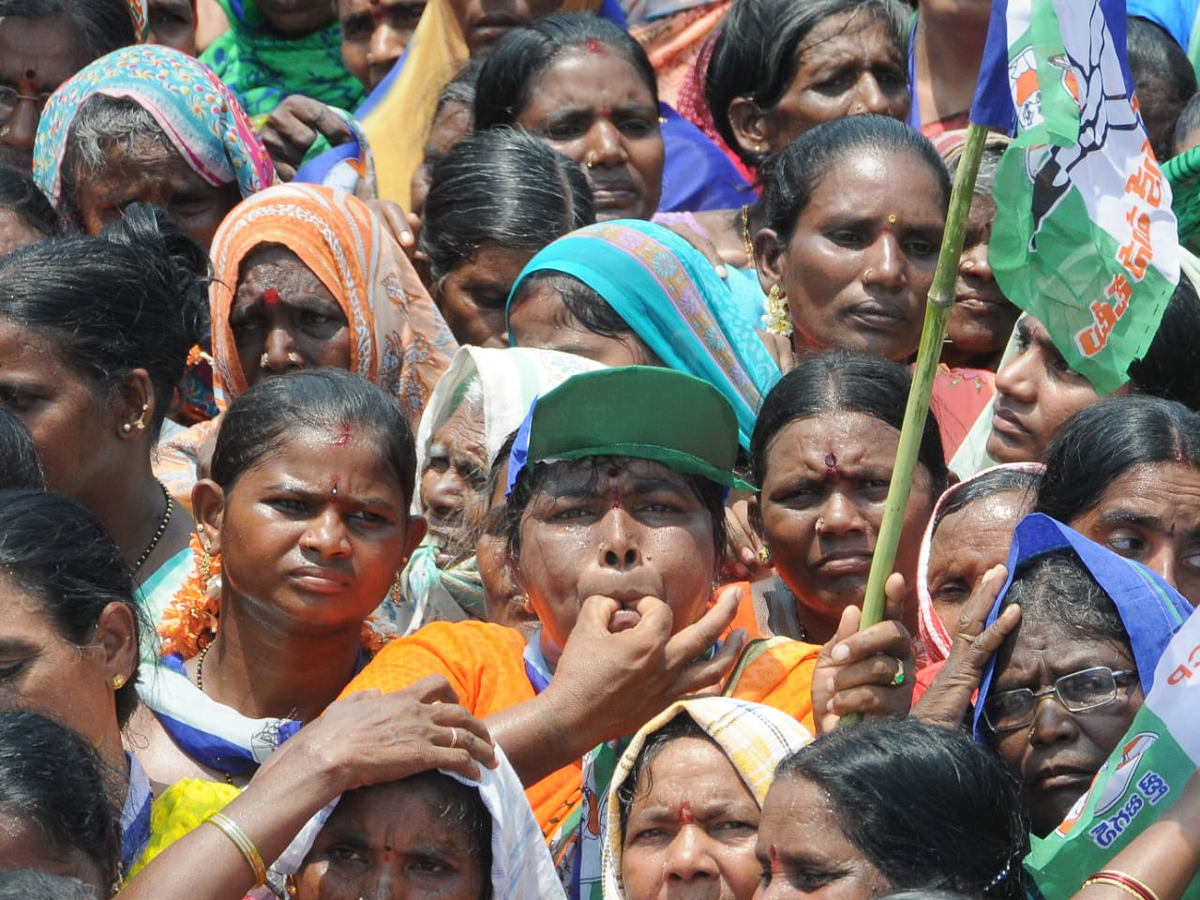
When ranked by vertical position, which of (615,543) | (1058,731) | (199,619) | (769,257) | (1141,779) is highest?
(1141,779)

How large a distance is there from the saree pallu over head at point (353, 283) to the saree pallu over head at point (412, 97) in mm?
1097

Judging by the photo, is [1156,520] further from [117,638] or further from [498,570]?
[117,638]

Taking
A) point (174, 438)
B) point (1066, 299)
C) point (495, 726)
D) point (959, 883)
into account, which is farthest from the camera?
point (174, 438)

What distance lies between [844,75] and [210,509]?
7.83 ft

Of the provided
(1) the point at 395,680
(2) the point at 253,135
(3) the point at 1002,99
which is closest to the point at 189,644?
(1) the point at 395,680

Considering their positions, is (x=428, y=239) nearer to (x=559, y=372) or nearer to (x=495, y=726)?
(x=559, y=372)

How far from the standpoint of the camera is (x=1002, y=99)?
3.52m

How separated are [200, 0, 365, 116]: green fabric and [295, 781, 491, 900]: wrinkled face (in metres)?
3.92

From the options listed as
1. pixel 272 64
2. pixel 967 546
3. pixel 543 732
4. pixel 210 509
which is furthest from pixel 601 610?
pixel 272 64

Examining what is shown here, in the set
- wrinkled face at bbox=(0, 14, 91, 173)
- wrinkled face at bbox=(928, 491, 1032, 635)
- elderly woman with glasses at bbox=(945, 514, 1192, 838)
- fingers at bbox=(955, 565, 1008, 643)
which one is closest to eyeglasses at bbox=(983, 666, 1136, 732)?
elderly woman with glasses at bbox=(945, 514, 1192, 838)

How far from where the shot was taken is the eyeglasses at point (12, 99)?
254 inches

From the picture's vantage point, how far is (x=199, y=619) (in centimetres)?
487

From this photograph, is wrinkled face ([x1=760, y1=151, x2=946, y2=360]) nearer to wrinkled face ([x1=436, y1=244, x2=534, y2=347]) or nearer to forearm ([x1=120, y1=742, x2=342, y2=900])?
wrinkled face ([x1=436, y1=244, x2=534, y2=347])

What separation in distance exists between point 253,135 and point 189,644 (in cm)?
184
